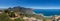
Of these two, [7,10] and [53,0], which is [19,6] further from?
[53,0]

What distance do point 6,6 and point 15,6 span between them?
0.13 metres

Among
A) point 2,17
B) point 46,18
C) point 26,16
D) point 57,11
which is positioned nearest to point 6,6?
point 2,17

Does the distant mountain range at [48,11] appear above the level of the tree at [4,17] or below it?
above

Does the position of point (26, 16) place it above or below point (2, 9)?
below

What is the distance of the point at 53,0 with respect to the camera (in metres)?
1.53

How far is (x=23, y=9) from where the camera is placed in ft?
5.05

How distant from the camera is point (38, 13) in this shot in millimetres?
1542

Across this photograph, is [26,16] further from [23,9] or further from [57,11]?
[57,11]

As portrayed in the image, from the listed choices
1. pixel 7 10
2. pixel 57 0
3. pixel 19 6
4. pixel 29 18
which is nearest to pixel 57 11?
pixel 57 0

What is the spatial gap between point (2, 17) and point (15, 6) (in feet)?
0.78

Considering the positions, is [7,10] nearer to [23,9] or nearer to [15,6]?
[15,6]

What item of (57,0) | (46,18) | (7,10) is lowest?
(46,18)

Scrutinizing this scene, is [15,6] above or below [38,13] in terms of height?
above

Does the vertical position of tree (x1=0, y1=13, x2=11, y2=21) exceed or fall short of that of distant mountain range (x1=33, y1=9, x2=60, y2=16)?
it falls short
